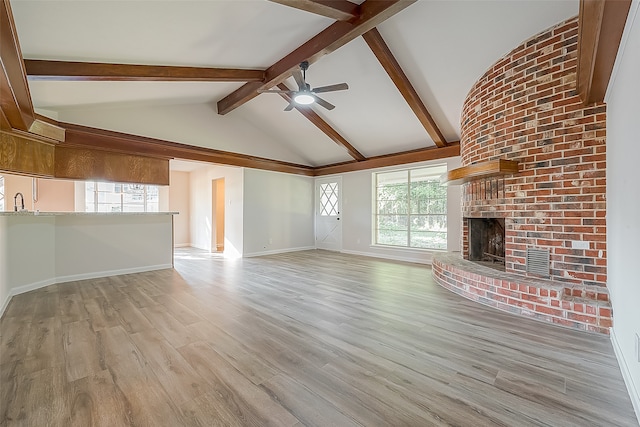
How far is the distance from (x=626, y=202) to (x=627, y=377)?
1083mm

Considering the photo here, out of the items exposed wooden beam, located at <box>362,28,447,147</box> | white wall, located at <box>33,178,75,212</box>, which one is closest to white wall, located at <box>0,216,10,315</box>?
white wall, located at <box>33,178,75,212</box>

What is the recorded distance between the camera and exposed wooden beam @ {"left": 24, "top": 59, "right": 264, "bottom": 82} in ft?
10.2

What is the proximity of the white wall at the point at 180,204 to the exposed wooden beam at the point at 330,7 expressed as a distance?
24.5 feet

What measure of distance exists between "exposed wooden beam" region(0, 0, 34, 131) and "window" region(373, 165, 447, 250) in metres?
5.99

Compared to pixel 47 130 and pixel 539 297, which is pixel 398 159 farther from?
pixel 47 130

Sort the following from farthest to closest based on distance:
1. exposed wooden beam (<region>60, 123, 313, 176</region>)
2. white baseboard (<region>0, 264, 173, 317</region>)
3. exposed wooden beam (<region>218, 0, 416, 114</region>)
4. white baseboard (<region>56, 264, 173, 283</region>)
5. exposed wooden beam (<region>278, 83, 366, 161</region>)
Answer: exposed wooden beam (<region>278, 83, 366, 161</region>) < exposed wooden beam (<region>60, 123, 313, 176</region>) < white baseboard (<region>56, 264, 173, 283</region>) < white baseboard (<region>0, 264, 173, 317</region>) < exposed wooden beam (<region>218, 0, 416, 114</region>)

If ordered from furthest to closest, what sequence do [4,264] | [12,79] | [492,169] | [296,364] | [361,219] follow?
1. [361,219]
2. [4,264]
3. [492,169]
4. [12,79]
5. [296,364]

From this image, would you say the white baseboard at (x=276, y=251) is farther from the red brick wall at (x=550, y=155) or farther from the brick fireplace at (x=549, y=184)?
the red brick wall at (x=550, y=155)

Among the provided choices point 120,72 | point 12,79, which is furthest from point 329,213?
point 12,79

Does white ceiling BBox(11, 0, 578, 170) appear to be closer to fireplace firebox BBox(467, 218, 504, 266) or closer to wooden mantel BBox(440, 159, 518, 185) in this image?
wooden mantel BBox(440, 159, 518, 185)

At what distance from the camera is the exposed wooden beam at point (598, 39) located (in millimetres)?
1568

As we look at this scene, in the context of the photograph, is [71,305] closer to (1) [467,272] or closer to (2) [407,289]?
(2) [407,289]

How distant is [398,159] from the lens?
20.8 ft

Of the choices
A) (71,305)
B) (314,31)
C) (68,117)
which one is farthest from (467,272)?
(68,117)
